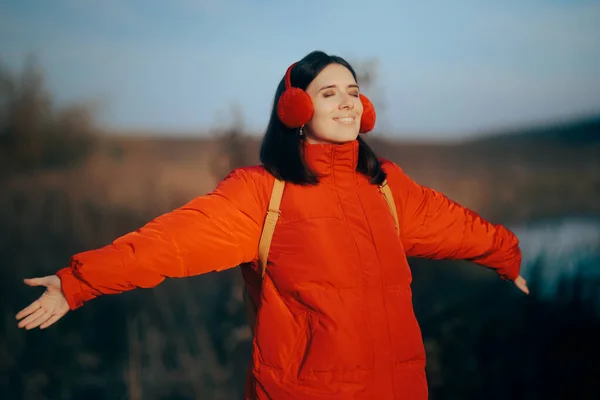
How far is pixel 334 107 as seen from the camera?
75.2 inches

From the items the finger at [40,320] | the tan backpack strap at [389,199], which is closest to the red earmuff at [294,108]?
the tan backpack strap at [389,199]

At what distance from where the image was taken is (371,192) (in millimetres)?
1934

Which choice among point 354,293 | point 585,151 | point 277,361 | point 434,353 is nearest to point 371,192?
point 354,293

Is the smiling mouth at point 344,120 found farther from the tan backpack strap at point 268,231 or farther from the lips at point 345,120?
the tan backpack strap at point 268,231

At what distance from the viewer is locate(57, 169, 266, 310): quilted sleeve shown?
1.59 meters

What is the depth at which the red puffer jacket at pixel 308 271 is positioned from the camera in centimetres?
166

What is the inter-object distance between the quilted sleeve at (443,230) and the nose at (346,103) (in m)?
0.32

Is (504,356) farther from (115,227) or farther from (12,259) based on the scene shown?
(12,259)

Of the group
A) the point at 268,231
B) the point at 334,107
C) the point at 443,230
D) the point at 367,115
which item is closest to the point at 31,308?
the point at 268,231

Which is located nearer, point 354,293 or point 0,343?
point 354,293

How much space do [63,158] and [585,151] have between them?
3.01 meters

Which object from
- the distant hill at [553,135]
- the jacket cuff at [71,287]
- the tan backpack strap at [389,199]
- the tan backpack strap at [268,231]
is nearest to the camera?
the jacket cuff at [71,287]

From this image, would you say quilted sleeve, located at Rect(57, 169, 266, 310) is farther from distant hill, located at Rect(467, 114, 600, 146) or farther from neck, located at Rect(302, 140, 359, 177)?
distant hill, located at Rect(467, 114, 600, 146)

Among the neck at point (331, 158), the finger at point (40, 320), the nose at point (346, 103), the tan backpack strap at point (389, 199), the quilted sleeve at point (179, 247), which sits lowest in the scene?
the finger at point (40, 320)
